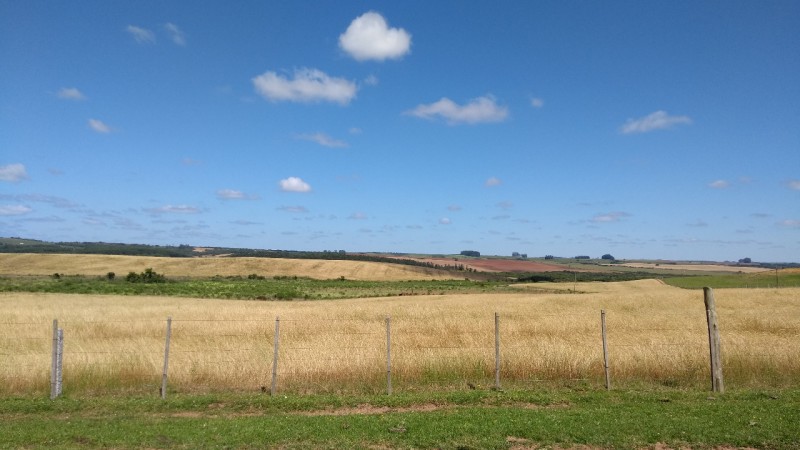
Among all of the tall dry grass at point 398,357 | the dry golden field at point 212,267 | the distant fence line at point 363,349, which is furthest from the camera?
the dry golden field at point 212,267

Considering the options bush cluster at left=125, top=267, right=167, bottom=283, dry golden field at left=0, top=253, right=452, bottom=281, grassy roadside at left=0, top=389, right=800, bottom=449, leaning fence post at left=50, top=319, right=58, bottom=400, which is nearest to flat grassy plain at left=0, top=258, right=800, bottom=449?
grassy roadside at left=0, top=389, right=800, bottom=449

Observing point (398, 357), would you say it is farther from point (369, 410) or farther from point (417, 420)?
point (417, 420)

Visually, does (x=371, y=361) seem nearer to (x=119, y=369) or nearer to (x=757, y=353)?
(x=119, y=369)

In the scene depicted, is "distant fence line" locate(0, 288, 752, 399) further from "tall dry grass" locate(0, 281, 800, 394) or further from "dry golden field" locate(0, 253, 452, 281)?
"dry golden field" locate(0, 253, 452, 281)

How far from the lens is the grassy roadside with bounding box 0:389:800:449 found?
8477 millimetres

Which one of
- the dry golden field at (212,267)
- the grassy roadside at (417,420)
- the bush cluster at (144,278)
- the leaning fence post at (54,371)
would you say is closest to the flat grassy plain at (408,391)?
the grassy roadside at (417,420)

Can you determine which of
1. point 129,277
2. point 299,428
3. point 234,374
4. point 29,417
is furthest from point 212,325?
point 129,277

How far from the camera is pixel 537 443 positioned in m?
8.41

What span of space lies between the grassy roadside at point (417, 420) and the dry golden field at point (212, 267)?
88466 mm

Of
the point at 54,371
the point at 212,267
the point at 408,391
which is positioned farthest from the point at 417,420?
the point at 212,267

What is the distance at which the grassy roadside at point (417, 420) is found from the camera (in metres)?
8.48

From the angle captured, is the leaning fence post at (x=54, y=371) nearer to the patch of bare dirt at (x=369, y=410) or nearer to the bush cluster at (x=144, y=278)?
the patch of bare dirt at (x=369, y=410)

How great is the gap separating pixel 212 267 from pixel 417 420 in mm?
105559

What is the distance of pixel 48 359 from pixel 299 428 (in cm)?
979
